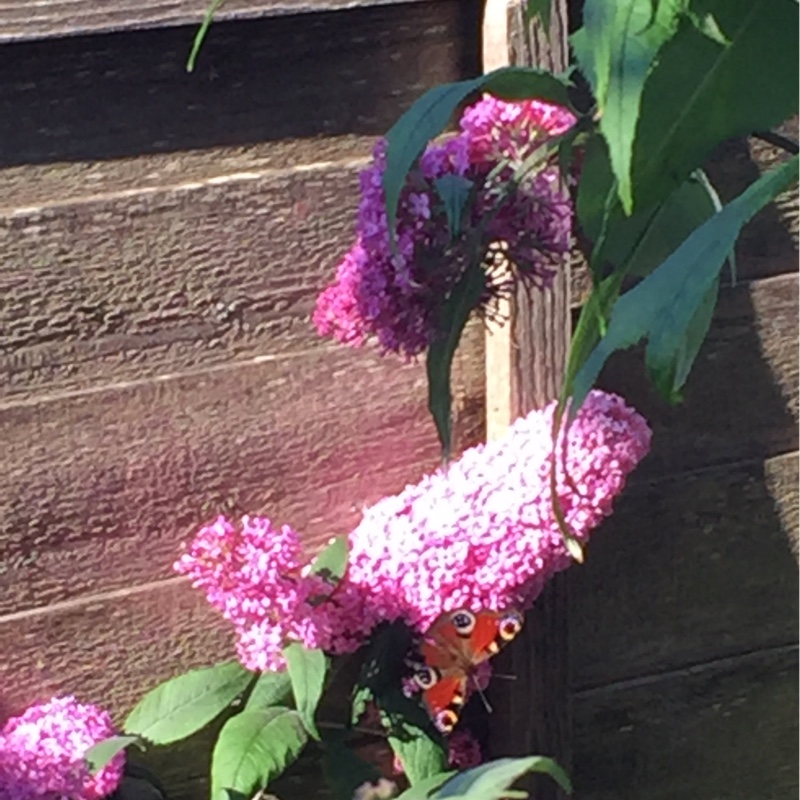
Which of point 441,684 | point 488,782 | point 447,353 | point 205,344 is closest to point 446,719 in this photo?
point 441,684

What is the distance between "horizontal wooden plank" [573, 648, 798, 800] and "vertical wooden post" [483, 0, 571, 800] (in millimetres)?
55

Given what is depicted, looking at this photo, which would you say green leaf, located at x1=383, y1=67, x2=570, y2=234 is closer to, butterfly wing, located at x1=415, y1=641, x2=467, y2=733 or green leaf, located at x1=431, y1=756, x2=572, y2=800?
green leaf, located at x1=431, y1=756, x2=572, y2=800

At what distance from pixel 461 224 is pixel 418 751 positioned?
574 mm

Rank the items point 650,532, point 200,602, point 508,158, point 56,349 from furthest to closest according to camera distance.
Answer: point 650,532
point 200,602
point 56,349
point 508,158

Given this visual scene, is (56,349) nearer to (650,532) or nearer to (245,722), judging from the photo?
(245,722)

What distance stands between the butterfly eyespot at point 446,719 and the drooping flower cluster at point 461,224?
412 millimetres

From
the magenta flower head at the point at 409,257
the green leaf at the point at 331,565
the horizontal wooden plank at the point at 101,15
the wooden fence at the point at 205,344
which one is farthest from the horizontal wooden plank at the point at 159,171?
the green leaf at the point at 331,565

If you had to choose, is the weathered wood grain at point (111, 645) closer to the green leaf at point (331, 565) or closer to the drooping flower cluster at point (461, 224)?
the green leaf at point (331, 565)

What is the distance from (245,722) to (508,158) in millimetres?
566

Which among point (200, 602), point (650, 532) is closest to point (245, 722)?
point (200, 602)

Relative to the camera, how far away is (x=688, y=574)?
1556 mm

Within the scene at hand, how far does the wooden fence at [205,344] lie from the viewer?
126 cm

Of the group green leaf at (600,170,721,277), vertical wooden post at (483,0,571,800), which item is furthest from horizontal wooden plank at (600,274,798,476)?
green leaf at (600,170,721,277)

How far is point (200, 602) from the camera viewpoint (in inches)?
55.0
